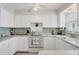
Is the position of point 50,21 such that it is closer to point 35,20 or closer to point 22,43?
point 35,20

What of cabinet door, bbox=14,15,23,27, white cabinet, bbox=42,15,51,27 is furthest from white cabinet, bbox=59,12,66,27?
cabinet door, bbox=14,15,23,27

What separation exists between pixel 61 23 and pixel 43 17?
909 millimetres

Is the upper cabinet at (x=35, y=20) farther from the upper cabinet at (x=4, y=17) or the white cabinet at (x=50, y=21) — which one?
the upper cabinet at (x=4, y=17)

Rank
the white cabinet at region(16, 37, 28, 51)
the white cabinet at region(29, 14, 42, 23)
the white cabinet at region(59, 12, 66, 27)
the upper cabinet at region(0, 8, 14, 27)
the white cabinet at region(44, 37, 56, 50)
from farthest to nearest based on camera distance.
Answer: the white cabinet at region(29, 14, 42, 23) → the white cabinet at region(59, 12, 66, 27) → the white cabinet at region(16, 37, 28, 51) → the white cabinet at region(44, 37, 56, 50) → the upper cabinet at region(0, 8, 14, 27)

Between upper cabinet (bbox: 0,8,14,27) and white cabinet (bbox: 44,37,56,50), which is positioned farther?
white cabinet (bbox: 44,37,56,50)

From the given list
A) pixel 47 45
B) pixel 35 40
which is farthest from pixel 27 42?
pixel 47 45

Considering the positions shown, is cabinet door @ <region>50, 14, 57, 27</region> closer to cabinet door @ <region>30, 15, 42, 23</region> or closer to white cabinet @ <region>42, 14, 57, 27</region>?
white cabinet @ <region>42, 14, 57, 27</region>

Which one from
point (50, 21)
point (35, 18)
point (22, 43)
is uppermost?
point (35, 18)

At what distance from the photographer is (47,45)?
5133 mm

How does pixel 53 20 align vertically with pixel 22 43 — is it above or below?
above

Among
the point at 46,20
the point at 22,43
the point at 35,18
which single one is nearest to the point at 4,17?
the point at 22,43
